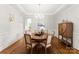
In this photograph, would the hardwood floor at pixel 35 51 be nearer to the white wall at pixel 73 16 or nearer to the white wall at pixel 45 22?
the white wall at pixel 73 16

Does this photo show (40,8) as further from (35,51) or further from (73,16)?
(35,51)

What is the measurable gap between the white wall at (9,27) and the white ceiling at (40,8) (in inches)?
5.9

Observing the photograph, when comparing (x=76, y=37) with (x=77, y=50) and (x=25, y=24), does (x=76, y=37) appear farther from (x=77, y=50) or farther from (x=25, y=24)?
(x=25, y=24)

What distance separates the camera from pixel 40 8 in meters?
1.95

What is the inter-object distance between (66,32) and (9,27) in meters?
1.18

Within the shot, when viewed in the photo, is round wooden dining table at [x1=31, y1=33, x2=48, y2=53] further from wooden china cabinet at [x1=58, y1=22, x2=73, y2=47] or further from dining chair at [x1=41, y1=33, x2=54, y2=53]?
wooden china cabinet at [x1=58, y1=22, x2=73, y2=47]

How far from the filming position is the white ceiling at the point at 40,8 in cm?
193

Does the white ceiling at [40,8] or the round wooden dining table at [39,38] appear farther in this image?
the round wooden dining table at [39,38]

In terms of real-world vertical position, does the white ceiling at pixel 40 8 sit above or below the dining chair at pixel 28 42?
above

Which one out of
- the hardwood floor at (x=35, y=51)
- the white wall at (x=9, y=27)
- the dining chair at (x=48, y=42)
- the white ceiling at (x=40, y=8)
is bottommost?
the hardwood floor at (x=35, y=51)

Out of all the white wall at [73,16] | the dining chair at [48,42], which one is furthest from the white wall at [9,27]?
the white wall at [73,16]

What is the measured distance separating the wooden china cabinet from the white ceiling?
32 centimetres
